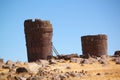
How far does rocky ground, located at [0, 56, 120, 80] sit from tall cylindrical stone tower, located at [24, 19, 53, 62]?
3510mm

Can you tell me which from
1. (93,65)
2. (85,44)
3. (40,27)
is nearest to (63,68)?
(93,65)

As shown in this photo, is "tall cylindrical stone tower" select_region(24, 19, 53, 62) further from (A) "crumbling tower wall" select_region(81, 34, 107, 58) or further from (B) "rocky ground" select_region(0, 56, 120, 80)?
(A) "crumbling tower wall" select_region(81, 34, 107, 58)

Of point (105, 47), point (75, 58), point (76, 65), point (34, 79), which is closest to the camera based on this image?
point (34, 79)

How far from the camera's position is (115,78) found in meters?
15.9

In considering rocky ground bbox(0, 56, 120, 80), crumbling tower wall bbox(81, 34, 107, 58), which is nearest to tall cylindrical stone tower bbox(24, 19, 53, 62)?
rocky ground bbox(0, 56, 120, 80)

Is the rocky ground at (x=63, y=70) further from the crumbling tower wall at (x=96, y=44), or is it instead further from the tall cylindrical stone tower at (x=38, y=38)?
the tall cylindrical stone tower at (x=38, y=38)

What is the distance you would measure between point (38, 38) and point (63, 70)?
24.8ft

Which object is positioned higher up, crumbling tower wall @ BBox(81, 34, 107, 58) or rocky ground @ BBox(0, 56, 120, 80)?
crumbling tower wall @ BBox(81, 34, 107, 58)

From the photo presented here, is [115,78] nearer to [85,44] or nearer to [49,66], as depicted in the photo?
[49,66]

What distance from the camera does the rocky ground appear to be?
1608 centimetres

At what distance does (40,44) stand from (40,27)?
5.07 feet

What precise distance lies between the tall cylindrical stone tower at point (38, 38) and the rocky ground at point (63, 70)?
3.51 m

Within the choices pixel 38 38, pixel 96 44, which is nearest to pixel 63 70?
pixel 38 38

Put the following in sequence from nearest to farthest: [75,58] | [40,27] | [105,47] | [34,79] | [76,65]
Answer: [34,79] < [76,65] < [75,58] < [40,27] < [105,47]
